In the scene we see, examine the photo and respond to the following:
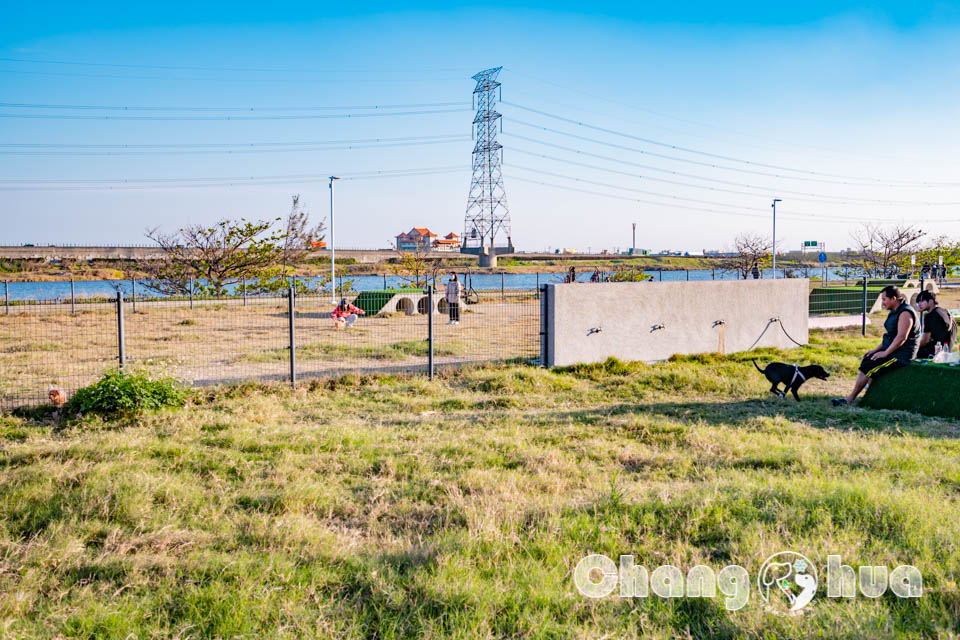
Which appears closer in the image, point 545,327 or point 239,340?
point 545,327

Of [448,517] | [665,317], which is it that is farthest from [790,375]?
[448,517]

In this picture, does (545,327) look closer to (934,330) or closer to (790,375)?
(790,375)

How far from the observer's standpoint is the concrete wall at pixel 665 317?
12.7 metres

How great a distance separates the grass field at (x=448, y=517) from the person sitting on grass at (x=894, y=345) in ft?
2.43

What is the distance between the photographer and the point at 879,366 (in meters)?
9.01

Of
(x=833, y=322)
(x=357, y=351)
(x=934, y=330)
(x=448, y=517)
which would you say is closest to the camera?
(x=448, y=517)

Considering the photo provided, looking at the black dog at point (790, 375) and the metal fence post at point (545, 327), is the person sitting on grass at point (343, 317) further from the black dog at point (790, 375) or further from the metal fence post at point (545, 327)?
the black dog at point (790, 375)

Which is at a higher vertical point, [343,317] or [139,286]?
[139,286]

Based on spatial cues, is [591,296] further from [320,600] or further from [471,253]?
[471,253]

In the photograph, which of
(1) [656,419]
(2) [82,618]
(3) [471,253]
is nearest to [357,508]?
(2) [82,618]

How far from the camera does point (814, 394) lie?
33.2 ft

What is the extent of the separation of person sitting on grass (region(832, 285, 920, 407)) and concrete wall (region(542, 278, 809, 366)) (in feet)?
15.5

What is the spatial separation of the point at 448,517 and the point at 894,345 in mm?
7139

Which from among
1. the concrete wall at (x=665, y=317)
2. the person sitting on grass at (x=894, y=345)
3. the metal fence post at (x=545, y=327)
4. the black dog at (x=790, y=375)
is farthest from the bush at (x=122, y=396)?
the person sitting on grass at (x=894, y=345)
